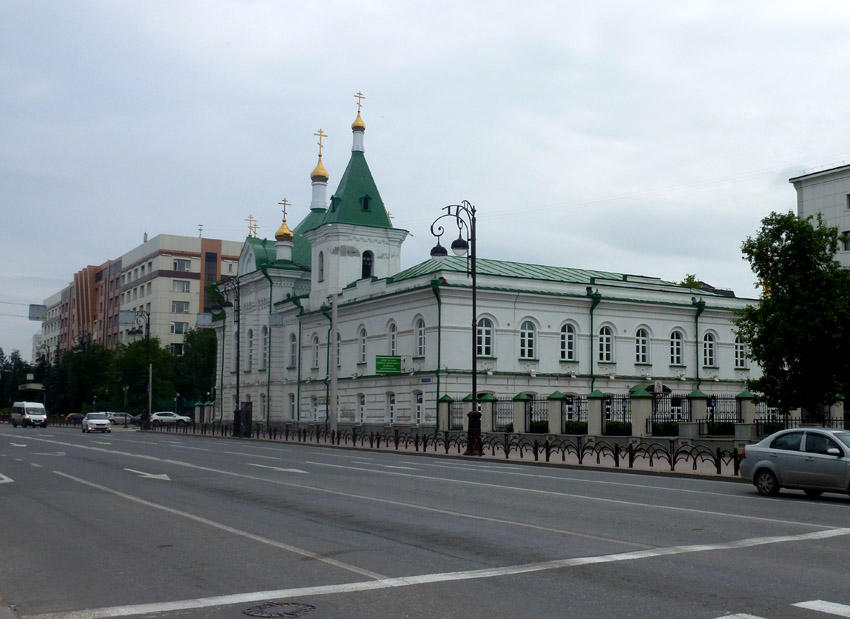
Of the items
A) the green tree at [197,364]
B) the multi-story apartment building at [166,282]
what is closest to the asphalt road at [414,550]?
the green tree at [197,364]

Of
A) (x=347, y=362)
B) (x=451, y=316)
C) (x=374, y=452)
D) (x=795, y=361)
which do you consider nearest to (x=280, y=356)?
(x=347, y=362)

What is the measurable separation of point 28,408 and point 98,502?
62.7 m

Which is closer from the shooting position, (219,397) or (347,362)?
(347,362)

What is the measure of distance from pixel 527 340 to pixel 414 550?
125ft

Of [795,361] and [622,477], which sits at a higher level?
[795,361]

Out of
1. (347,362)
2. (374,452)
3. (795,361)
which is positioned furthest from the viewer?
(347,362)

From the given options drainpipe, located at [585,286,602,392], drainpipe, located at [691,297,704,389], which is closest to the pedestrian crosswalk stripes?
drainpipe, located at [585,286,602,392]

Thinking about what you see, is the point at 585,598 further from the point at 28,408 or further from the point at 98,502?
the point at 28,408

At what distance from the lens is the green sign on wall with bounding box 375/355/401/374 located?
46.2 meters

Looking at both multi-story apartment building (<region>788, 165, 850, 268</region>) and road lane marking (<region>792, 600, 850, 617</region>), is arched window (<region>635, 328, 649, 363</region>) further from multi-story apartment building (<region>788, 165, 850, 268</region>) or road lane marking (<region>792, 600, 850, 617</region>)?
road lane marking (<region>792, 600, 850, 617</region>)

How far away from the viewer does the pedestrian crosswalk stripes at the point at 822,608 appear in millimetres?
6898

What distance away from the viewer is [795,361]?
98.4 ft

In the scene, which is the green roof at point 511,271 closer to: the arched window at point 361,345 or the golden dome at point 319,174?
the arched window at point 361,345

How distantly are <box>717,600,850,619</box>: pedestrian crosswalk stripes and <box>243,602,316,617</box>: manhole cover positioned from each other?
11.0ft
